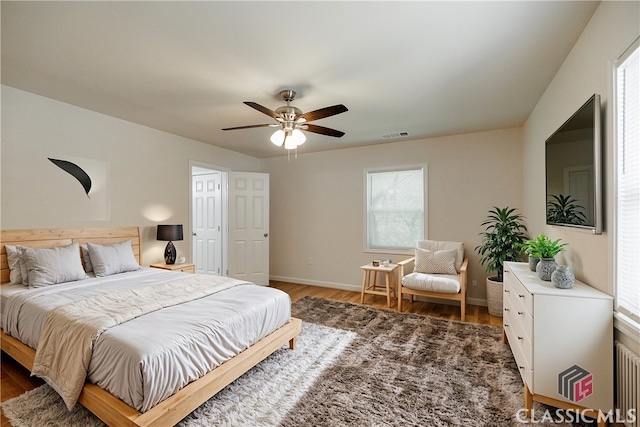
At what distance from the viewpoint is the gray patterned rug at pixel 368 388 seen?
186 cm

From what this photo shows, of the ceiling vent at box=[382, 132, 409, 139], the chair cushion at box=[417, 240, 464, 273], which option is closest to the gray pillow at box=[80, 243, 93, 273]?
the ceiling vent at box=[382, 132, 409, 139]

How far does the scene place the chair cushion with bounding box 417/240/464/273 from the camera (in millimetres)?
4094

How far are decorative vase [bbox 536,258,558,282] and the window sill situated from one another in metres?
0.48

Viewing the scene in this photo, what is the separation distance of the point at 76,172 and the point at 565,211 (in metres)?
4.81

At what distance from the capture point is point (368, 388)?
7.20 ft

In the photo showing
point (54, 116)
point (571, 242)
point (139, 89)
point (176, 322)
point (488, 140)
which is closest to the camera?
point (176, 322)

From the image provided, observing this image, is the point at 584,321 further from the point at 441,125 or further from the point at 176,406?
the point at 441,125

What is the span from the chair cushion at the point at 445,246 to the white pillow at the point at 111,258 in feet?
12.9

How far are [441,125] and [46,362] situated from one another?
4594 mm

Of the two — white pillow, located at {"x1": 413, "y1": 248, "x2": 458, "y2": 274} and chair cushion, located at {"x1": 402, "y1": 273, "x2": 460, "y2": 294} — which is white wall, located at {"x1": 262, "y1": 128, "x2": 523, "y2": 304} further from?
chair cushion, located at {"x1": 402, "y1": 273, "x2": 460, "y2": 294}

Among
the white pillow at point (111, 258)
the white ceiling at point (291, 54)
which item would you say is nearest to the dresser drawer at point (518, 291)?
the white ceiling at point (291, 54)

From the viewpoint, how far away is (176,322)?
1964 mm

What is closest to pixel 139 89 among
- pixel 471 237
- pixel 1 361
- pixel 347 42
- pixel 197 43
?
pixel 197 43

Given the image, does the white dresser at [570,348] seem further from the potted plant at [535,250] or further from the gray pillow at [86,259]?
the gray pillow at [86,259]
